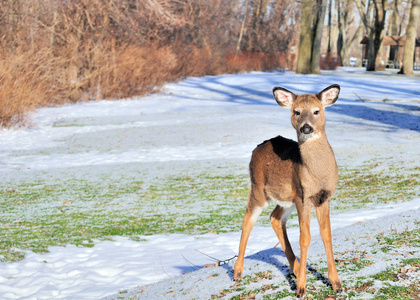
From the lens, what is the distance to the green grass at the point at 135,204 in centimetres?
924

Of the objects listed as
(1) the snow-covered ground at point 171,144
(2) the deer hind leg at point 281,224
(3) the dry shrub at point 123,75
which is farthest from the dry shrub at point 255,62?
(2) the deer hind leg at point 281,224

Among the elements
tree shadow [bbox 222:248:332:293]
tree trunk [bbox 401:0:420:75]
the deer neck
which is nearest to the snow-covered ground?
tree shadow [bbox 222:248:332:293]

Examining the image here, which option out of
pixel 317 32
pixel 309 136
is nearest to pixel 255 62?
pixel 317 32

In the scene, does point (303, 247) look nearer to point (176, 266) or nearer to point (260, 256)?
point (260, 256)

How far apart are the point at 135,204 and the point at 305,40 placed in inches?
1159

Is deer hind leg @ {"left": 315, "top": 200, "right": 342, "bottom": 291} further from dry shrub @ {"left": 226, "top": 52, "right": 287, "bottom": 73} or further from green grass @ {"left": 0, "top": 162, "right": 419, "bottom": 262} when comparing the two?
dry shrub @ {"left": 226, "top": 52, "right": 287, "bottom": 73}

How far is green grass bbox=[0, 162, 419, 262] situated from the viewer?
30.3 ft

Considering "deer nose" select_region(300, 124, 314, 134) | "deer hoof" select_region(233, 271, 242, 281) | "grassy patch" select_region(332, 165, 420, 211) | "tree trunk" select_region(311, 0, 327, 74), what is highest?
"tree trunk" select_region(311, 0, 327, 74)

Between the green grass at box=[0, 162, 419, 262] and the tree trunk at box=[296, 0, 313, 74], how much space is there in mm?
26791

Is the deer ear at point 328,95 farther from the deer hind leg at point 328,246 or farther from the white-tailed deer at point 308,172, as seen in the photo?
the deer hind leg at point 328,246

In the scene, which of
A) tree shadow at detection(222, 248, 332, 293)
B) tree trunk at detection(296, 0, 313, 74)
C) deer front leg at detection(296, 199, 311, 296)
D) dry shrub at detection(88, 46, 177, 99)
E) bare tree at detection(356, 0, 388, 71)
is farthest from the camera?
bare tree at detection(356, 0, 388, 71)

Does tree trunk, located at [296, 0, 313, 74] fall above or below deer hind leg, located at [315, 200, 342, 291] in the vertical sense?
above

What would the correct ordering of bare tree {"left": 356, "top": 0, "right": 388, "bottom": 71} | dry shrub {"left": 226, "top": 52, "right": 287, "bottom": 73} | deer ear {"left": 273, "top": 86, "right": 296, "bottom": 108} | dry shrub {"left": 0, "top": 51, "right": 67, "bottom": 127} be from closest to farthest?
deer ear {"left": 273, "top": 86, "right": 296, "bottom": 108} < dry shrub {"left": 0, "top": 51, "right": 67, "bottom": 127} < bare tree {"left": 356, "top": 0, "right": 388, "bottom": 71} < dry shrub {"left": 226, "top": 52, "right": 287, "bottom": 73}

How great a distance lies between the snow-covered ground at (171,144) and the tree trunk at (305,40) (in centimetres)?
412
